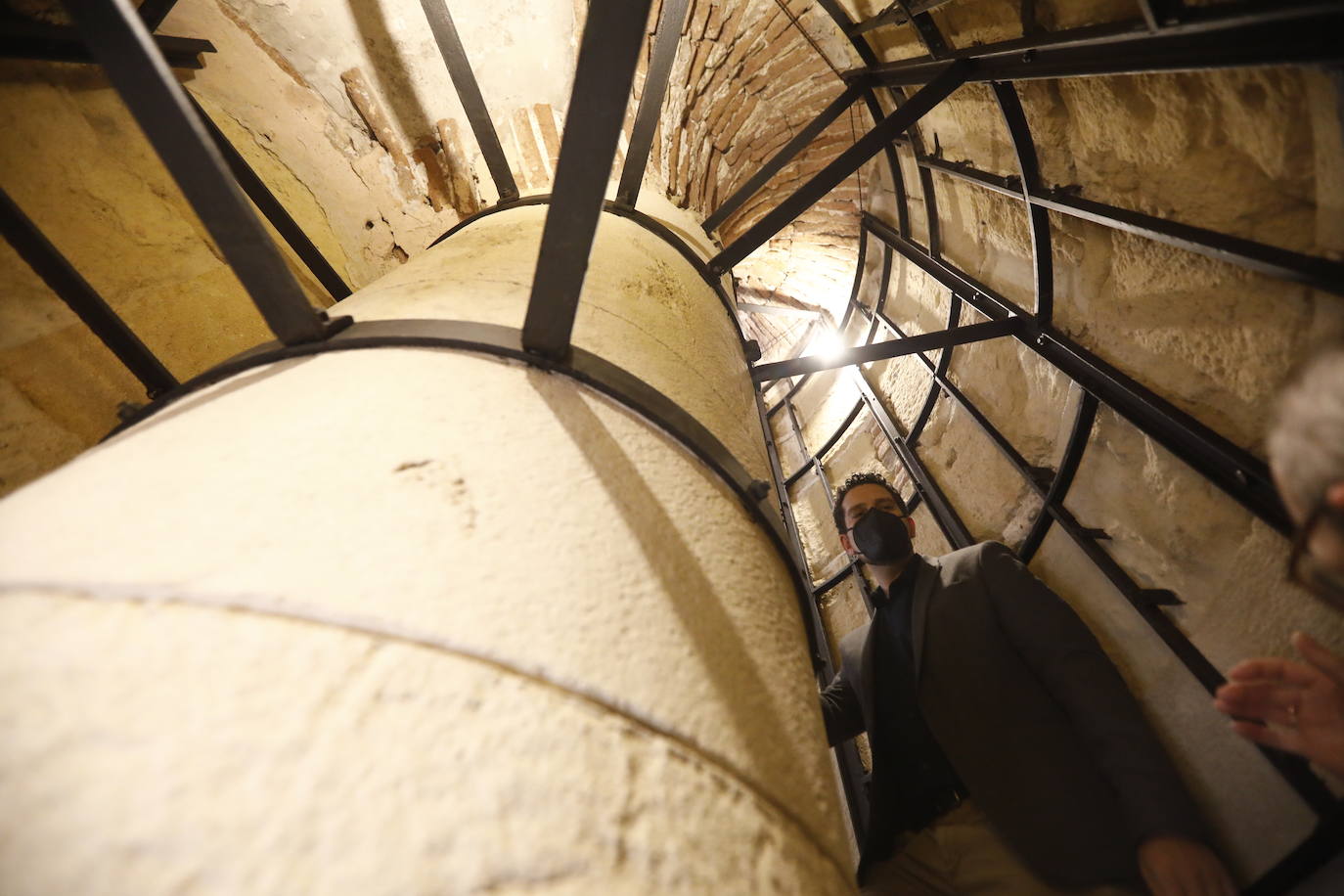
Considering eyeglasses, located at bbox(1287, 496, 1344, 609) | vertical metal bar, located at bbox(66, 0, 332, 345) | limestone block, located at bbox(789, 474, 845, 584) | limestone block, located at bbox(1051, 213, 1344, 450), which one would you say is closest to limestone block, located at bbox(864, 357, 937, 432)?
limestone block, located at bbox(789, 474, 845, 584)

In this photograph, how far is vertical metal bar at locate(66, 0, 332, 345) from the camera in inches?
33.5

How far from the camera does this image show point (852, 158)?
2107 mm

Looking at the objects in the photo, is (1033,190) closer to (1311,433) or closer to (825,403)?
(1311,433)

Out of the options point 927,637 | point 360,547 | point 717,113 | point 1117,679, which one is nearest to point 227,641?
point 360,547

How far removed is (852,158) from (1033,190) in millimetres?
752

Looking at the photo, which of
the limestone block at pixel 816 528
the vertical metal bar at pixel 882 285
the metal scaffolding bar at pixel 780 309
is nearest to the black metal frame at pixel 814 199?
the vertical metal bar at pixel 882 285

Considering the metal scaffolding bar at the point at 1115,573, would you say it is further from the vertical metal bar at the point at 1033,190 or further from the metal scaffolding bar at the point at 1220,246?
the metal scaffolding bar at the point at 1220,246

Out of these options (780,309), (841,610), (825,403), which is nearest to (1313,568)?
(841,610)

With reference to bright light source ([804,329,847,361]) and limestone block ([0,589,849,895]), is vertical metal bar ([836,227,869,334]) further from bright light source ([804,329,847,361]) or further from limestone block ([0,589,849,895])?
limestone block ([0,589,849,895])

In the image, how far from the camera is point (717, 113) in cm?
298

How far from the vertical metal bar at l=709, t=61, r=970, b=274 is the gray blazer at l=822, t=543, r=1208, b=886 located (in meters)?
1.46

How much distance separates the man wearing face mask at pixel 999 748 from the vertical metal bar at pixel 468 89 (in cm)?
202

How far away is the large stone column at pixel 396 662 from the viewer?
1.32ft

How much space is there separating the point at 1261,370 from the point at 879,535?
45.2 inches
